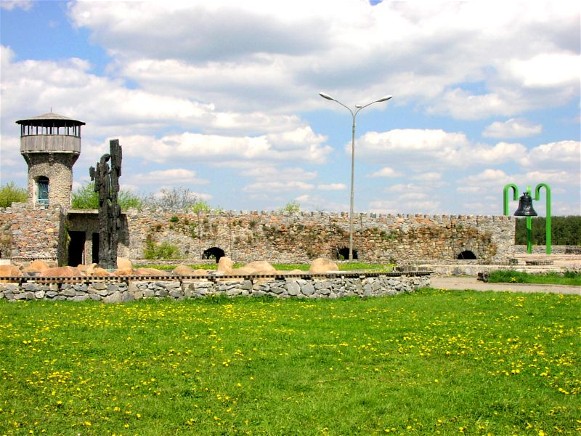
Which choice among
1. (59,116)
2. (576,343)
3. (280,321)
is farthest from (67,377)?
(59,116)

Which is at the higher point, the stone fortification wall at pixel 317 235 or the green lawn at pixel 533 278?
the stone fortification wall at pixel 317 235

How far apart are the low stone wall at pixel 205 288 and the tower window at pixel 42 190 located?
111 feet

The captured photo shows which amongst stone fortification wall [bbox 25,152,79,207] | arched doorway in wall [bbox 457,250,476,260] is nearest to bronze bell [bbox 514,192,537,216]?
arched doorway in wall [bbox 457,250,476,260]

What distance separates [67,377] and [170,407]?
1991 millimetres

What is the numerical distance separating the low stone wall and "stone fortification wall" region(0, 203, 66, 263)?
823 inches

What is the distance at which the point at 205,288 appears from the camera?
19344 mm

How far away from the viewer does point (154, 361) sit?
11.4 metres

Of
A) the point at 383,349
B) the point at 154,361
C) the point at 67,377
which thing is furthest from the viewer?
the point at 383,349

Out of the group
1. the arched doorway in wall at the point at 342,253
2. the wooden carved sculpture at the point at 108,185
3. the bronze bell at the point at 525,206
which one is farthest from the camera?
the arched doorway in wall at the point at 342,253

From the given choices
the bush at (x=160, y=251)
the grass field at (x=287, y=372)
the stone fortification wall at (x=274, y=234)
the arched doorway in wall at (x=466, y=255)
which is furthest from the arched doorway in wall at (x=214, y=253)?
the grass field at (x=287, y=372)

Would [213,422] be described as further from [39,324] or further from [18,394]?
[39,324]

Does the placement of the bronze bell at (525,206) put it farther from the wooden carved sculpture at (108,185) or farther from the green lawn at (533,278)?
the wooden carved sculpture at (108,185)

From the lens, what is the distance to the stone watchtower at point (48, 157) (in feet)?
168

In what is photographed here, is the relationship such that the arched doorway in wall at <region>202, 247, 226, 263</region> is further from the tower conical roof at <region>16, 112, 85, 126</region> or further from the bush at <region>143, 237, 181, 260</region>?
the tower conical roof at <region>16, 112, 85, 126</region>
